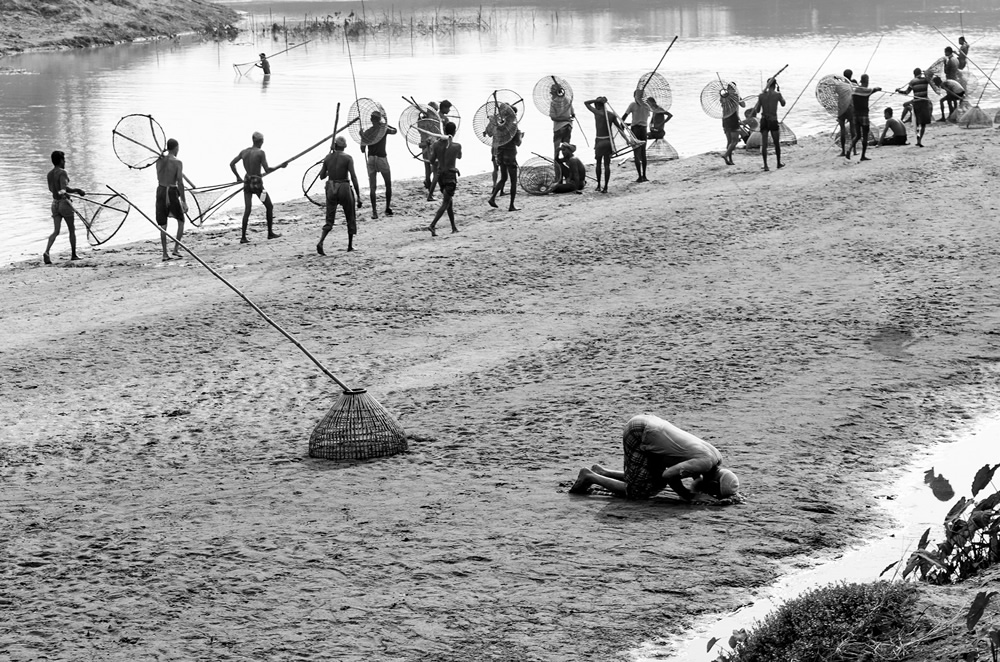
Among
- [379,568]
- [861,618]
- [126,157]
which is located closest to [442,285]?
[126,157]

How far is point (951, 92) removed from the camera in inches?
1095

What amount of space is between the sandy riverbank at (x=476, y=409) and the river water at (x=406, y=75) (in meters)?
6.96

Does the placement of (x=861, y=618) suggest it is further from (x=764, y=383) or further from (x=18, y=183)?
(x=18, y=183)

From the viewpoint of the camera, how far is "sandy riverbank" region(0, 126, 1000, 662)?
772cm

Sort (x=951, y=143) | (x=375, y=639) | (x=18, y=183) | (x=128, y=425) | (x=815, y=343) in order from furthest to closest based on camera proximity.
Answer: (x=18, y=183)
(x=951, y=143)
(x=815, y=343)
(x=128, y=425)
(x=375, y=639)

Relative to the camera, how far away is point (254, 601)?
25.5 ft

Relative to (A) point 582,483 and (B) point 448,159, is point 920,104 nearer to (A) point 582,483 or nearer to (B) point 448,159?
(B) point 448,159

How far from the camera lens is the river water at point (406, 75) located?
29859 millimetres

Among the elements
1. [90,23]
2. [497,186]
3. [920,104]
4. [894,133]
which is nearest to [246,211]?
[497,186]

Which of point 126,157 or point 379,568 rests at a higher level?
point 126,157

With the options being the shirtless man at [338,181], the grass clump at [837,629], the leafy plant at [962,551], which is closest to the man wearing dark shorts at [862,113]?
the shirtless man at [338,181]

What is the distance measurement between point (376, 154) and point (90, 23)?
49491mm

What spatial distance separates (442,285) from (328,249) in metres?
2.77

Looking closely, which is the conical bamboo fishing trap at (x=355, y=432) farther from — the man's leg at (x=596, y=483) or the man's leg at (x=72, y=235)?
the man's leg at (x=72, y=235)
